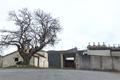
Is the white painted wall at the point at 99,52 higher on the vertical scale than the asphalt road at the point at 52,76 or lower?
higher

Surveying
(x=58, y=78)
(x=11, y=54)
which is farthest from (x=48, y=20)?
(x=58, y=78)

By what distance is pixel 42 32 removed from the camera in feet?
143

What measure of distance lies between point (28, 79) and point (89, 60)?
14.4 metres

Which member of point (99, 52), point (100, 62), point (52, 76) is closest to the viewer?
point (52, 76)

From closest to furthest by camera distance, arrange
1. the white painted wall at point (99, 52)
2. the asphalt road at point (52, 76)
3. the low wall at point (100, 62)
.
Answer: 1. the asphalt road at point (52, 76)
2. the low wall at point (100, 62)
3. the white painted wall at point (99, 52)

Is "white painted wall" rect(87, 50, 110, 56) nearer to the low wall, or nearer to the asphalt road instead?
the low wall

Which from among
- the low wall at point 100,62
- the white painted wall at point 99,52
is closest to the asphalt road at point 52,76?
the low wall at point 100,62

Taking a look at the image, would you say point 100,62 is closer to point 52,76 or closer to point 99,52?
point 99,52

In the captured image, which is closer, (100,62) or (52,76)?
(52,76)

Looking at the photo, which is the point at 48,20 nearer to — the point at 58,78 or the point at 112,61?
the point at 112,61

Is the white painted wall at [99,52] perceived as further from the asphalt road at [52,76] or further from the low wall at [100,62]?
the asphalt road at [52,76]

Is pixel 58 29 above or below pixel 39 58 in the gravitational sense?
above

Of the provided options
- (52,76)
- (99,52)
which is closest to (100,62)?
(99,52)

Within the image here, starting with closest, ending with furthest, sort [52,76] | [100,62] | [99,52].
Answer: [52,76] → [100,62] → [99,52]
